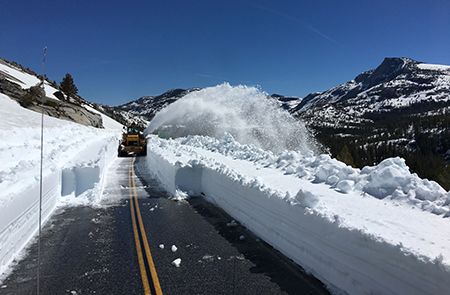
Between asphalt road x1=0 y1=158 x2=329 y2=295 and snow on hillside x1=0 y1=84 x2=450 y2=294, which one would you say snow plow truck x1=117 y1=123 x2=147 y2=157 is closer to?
snow on hillside x1=0 y1=84 x2=450 y2=294

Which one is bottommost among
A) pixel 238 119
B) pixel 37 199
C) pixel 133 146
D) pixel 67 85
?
pixel 37 199

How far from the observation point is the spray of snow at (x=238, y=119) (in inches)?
861

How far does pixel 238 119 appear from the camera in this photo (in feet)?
80.5

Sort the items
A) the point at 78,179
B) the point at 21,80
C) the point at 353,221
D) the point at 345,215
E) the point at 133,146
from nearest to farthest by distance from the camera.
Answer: the point at 353,221, the point at 345,215, the point at 78,179, the point at 133,146, the point at 21,80

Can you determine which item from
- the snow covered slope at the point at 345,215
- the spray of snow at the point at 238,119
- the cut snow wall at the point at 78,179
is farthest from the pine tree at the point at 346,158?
the cut snow wall at the point at 78,179

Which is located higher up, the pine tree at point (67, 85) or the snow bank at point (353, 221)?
the pine tree at point (67, 85)

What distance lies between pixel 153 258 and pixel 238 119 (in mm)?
19873

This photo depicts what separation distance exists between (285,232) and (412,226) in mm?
2109

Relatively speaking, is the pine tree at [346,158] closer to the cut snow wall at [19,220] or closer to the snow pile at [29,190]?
the snow pile at [29,190]

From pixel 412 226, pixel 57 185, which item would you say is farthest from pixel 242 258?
pixel 57 185

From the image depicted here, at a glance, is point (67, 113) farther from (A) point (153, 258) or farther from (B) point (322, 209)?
(B) point (322, 209)

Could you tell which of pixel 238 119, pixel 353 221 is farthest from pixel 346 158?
pixel 353 221

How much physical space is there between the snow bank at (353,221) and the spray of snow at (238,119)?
42.1 feet

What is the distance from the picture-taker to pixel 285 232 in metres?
5.56
